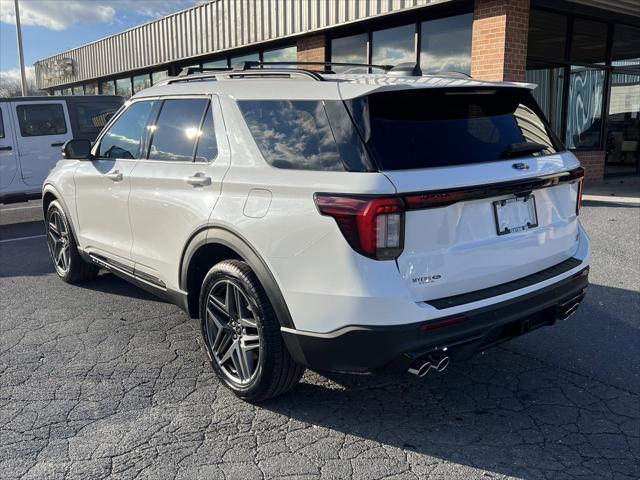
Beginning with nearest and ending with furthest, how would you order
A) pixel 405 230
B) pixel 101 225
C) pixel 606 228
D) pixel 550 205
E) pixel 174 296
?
pixel 405 230
pixel 550 205
pixel 174 296
pixel 101 225
pixel 606 228

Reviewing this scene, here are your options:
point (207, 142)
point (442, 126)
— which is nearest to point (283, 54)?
point (207, 142)

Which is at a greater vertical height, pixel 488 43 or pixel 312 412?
pixel 488 43

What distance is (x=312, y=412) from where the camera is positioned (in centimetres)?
318

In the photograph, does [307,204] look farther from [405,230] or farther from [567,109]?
[567,109]

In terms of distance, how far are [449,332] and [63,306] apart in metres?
3.70

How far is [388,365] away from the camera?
2.61 m

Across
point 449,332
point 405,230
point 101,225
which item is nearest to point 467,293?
point 449,332

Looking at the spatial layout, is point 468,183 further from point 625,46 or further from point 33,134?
point 625,46

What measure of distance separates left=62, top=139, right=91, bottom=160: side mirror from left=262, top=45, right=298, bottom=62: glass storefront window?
9.26m

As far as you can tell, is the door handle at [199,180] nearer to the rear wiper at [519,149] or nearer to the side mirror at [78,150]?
the rear wiper at [519,149]

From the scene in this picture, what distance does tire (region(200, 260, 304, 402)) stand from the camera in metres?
2.96

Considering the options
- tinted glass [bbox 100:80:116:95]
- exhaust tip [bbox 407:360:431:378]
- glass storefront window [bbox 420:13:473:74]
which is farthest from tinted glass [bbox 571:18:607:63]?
tinted glass [bbox 100:80:116:95]

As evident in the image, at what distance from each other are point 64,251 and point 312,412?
354cm

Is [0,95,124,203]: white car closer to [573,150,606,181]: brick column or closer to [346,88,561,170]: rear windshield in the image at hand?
[346,88,561,170]: rear windshield
